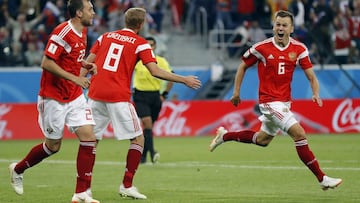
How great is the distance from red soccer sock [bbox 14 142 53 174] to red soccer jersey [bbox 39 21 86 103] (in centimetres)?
80

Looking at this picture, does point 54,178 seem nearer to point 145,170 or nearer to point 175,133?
point 145,170

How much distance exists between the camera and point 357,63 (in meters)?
31.3

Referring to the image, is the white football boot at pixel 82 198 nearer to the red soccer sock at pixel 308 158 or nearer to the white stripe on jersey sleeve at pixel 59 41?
the white stripe on jersey sleeve at pixel 59 41

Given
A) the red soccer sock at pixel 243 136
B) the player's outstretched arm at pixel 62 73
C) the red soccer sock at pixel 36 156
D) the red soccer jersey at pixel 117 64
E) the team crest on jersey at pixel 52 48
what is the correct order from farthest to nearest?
the red soccer sock at pixel 243 136 < the red soccer jersey at pixel 117 64 < the red soccer sock at pixel 36 156 < the team crest on jersey at pixel 52 48 < the player's outstretched arm at pixel 62 73

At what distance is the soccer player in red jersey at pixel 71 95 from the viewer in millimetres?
11680

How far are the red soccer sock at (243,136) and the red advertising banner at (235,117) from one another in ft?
38.5

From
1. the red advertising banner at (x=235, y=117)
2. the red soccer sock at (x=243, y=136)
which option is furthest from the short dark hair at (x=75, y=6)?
the red advertising banner at (x=235, y=117)

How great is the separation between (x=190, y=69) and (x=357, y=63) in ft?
18.4

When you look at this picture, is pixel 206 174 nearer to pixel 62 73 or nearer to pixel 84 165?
pixel 84 165

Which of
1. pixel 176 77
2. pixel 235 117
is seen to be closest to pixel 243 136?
pixel 176 77

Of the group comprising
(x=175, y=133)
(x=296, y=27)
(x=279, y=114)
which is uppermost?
(x=279, y=114)

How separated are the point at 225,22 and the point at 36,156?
69.3 feet

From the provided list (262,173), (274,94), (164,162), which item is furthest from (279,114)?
(164,162)

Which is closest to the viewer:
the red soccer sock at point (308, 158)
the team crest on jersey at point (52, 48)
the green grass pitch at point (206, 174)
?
the team crest on jersey at point (52, 48)
